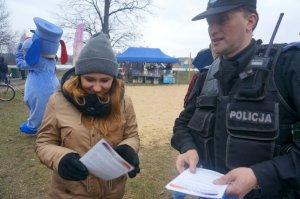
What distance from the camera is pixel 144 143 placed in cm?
617

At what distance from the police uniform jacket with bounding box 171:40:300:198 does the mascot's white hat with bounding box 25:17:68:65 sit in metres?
4.45

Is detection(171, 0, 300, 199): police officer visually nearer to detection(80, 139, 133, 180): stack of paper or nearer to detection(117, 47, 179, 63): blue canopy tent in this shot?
detection(80, 139, 133, 180): stack of paper

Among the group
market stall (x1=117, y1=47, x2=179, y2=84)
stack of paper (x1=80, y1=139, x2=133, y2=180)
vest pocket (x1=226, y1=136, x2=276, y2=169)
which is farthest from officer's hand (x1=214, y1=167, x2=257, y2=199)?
market stall (x1=117, y1=47, x2=179, y2=84)

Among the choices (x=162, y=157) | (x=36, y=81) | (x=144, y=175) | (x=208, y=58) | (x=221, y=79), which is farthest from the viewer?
(x=36, y=81)

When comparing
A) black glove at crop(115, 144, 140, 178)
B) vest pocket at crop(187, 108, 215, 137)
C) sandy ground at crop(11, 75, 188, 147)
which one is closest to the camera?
vest pocket at crop(187, 108, 215, 137)

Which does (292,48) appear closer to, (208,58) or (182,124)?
(182,124)

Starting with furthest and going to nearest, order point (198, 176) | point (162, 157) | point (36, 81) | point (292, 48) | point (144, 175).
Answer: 1. point (36, 81)
2. point (162, 157)
3. point (144, 175)
4. point (198, 176)
5. point (292, 48)

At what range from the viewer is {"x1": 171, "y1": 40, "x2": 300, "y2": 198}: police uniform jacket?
4.67ft

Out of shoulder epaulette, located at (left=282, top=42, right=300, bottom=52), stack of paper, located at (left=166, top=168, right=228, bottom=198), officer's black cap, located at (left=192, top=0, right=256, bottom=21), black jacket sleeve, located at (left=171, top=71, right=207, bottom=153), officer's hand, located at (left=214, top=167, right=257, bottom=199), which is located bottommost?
stack of paper, located at (left=166, top=168, right=228, bottom=198)

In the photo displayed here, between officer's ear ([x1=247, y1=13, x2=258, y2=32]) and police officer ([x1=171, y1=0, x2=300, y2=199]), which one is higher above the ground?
officer's ear ([x1=247, y1=13, x2=258, y2=32])

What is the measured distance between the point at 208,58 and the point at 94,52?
2.18m

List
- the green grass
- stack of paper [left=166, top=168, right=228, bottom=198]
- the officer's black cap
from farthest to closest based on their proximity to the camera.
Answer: the green grass → the officer's black cap → stack of paper [left=166, top=168, right=228, bottom=198]

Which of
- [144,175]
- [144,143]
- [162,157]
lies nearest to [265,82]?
[144,175]

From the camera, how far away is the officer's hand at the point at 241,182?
140 centimetres
